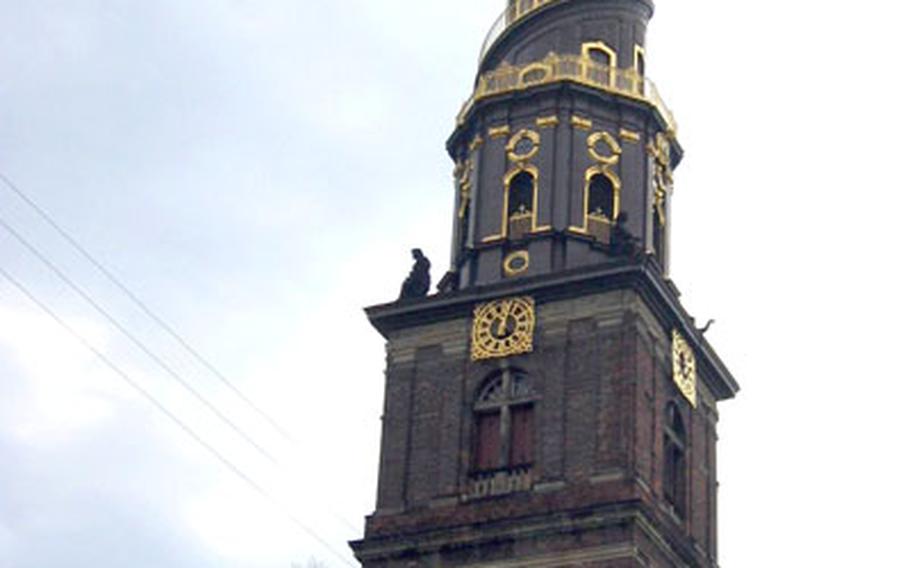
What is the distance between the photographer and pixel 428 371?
6094 centimetres

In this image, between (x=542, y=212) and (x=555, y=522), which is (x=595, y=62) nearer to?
(x=542, y=212)

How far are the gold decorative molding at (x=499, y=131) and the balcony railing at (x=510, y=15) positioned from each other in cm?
390

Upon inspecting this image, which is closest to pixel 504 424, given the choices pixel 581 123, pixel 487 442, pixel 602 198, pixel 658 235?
pixel 487 442

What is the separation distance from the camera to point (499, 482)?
5847cm

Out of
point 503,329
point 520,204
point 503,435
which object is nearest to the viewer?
point 503,435

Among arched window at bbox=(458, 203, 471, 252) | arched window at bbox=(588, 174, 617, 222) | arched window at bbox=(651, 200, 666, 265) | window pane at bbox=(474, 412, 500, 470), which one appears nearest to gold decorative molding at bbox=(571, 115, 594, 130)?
arched window at bbox=(588, 174, 617, 222)

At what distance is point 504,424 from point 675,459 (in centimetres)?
495

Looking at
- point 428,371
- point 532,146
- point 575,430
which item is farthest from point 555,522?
point 532,146

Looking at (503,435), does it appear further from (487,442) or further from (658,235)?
(658,235)

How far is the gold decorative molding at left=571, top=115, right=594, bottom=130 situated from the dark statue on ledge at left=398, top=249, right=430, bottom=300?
5373 millimetres

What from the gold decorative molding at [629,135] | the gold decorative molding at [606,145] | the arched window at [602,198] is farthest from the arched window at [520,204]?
the gold decorative molding at [629,135]

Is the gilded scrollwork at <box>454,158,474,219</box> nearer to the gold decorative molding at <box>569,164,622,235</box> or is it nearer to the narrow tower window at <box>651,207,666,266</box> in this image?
the gold decorative molding at <box>569,164,622,235</box>

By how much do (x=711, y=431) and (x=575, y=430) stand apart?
6.63m

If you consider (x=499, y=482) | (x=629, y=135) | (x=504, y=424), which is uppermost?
(x=629, y=135)
